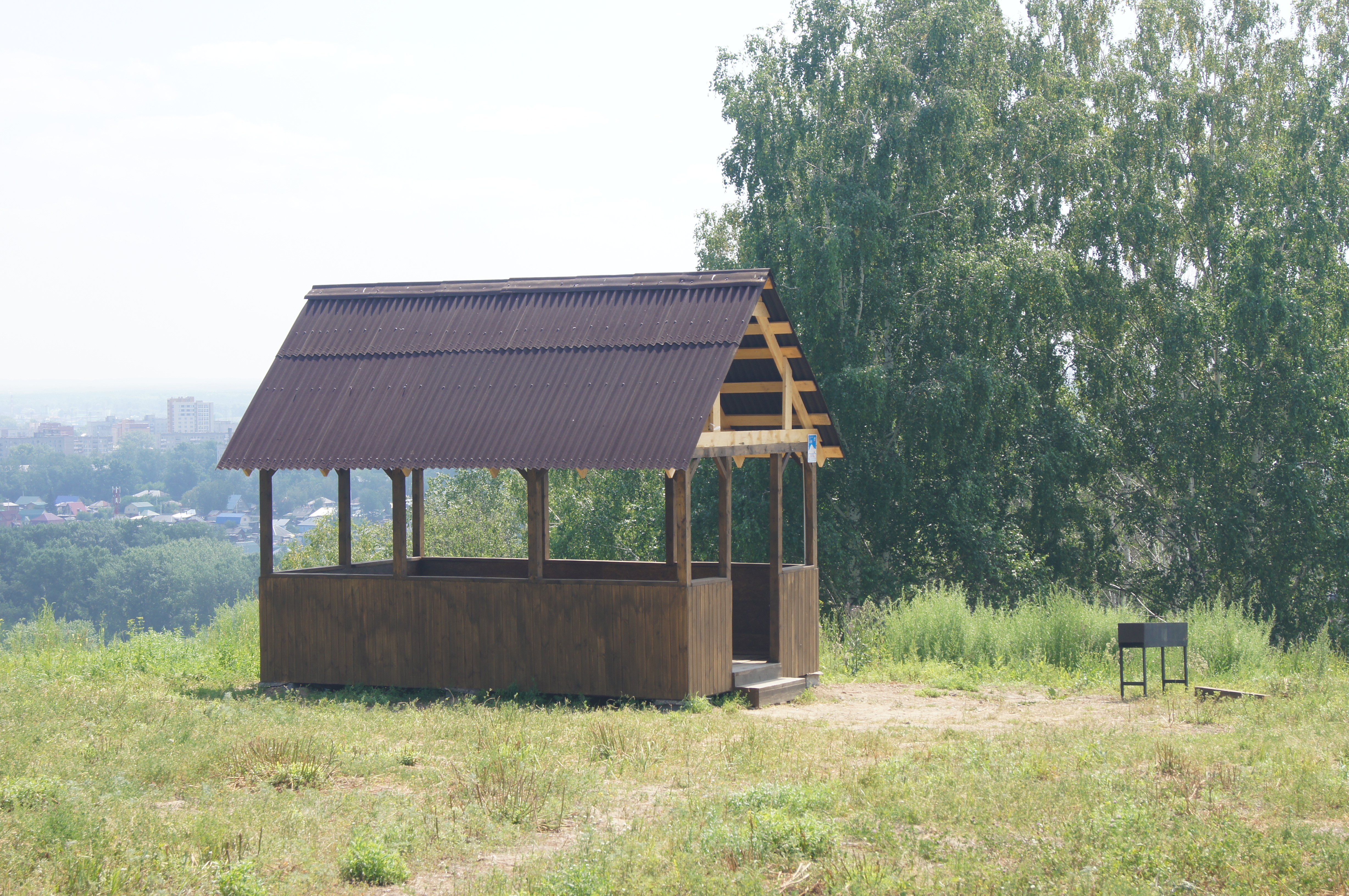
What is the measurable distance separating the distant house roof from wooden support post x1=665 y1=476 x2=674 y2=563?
1.63 metres

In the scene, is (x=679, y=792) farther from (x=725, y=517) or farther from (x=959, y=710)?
(x=959, y=710)

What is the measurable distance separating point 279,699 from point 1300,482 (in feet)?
64.1

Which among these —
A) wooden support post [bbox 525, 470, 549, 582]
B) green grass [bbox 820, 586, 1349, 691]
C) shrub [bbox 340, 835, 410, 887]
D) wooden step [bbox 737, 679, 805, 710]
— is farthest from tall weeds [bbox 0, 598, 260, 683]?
shrub [bbox 340, 835, 410, 887]

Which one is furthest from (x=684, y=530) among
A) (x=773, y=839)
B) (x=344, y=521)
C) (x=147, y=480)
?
→ (x=147, y=480)

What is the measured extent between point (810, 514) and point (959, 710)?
3409 millimetres

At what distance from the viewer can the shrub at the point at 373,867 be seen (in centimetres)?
740

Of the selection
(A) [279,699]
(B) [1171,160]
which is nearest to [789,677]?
(A) [279,699]

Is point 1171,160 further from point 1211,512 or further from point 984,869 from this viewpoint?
point 984,869

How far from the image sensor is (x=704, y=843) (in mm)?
7730

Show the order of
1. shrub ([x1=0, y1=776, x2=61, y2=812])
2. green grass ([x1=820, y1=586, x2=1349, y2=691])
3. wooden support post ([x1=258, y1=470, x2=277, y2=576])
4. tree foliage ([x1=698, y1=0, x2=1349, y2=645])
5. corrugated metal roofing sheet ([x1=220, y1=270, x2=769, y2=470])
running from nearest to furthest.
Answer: shrub ([x1=0, y1=776, x2=61, y2=812]), corrugated metal roofing sheet ([x1=220, y1=270, x2=769, y2=470]), wooden support post ([x1=258, y1=470, x2=277, y2=576]), green grass ([x1=820, y1=586, x2=1349, y2=691]), tree foliage ([x1=698, y1=0, x2=1349, y2=645])

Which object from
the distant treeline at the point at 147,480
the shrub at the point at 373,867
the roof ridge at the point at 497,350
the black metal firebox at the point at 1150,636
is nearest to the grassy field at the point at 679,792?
the shrub at the point at 373,867

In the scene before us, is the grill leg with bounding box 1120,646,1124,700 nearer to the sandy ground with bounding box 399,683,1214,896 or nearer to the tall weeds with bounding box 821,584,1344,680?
the sandy ground with bounding box 399,683,1214,896

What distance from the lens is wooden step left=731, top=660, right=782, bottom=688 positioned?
1465 centimetres

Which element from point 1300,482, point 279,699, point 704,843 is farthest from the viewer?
point 1300,482
